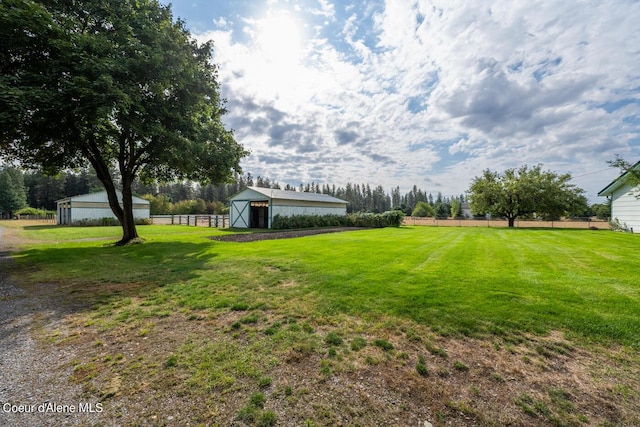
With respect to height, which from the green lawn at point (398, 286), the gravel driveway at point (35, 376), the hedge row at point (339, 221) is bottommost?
the gravel driveway at point (35, 376)

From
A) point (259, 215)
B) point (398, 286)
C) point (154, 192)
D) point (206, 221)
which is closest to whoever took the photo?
point (398, 286)

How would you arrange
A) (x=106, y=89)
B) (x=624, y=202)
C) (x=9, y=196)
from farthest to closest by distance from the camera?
(x=9, y=196) < (x=624, y=202) < (x=106, y=89)

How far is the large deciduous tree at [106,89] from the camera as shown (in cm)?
757

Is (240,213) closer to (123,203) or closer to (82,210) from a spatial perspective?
(123,203)

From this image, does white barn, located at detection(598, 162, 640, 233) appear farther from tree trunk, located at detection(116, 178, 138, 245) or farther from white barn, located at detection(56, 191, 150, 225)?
white barn, located at detection(56, 191, 150, 225)

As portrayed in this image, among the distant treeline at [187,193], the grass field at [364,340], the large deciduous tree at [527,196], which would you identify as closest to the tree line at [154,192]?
the distant treeline at [187,193]

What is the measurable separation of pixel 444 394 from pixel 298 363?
1420 mm

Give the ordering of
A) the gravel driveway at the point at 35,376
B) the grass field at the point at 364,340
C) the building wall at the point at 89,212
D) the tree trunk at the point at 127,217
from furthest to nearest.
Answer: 1. the building wall at the point at 89,212
2. the tree trunk at the point at 127,217
3. the grass field at the point at 364,340
4. the gravel driveway at the point at 35,376

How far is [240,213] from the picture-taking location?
24.8 m

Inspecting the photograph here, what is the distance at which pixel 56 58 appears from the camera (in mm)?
8297

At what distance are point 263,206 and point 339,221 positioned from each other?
776cm

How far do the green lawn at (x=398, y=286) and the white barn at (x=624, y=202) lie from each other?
12647 millimetres

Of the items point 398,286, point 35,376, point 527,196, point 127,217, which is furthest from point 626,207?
point 127,217

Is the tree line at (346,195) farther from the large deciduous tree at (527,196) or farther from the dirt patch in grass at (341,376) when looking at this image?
the dirt patch in grass at (341,376)
